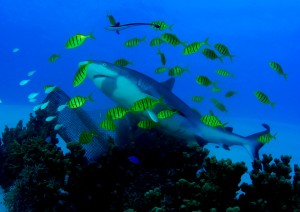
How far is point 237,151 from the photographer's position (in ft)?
48.1

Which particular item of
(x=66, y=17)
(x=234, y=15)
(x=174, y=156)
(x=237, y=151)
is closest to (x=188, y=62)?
(x=234, y=15)

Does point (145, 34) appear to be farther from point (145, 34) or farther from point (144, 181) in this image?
point (144, 181)

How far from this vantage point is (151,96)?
225 inches

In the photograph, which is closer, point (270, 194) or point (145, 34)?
point (270, 194)

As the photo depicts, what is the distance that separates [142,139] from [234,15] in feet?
358

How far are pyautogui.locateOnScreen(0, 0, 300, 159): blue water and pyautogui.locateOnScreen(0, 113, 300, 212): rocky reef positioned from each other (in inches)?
2368

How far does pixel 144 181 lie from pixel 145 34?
125521 mm

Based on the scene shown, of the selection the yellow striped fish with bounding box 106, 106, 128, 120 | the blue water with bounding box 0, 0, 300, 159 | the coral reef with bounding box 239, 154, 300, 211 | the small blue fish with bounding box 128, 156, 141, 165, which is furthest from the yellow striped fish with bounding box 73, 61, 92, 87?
the blue water with bounding box 0, 0, 300, 159

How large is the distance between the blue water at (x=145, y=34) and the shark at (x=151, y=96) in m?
58.9

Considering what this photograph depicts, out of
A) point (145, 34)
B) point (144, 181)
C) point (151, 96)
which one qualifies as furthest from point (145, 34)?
point (144, 181)

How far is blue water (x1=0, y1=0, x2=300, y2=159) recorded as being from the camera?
304 ft

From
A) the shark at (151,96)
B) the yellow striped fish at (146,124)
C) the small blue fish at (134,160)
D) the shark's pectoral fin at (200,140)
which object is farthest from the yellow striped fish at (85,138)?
the shark's pectoral fin at (200,140)

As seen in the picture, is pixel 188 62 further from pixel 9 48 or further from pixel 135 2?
pixel 9 48

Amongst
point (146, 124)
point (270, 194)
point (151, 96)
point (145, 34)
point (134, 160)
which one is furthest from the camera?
point (145, 34)
